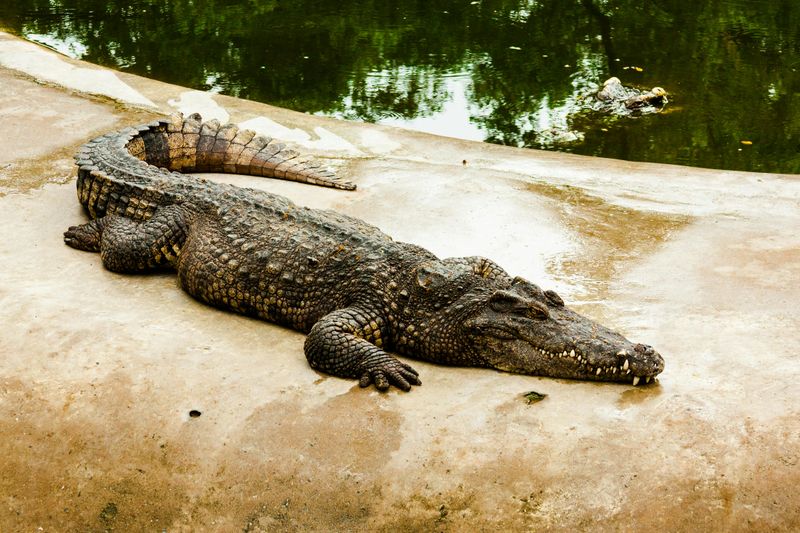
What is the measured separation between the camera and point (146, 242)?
6121 millimetres

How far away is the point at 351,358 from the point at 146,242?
205 centimetres

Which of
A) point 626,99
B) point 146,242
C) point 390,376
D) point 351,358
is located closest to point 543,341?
point 390,376

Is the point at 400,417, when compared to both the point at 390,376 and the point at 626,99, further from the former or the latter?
the point at 626,99

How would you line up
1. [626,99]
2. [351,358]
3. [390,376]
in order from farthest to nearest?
1. [626,99]
2. [351,358]
3. [390,376]

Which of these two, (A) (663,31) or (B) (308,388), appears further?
(A) (663,31)

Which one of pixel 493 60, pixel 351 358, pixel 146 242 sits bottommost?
pixel 351 358

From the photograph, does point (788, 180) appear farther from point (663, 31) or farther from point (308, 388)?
point (663, 31)

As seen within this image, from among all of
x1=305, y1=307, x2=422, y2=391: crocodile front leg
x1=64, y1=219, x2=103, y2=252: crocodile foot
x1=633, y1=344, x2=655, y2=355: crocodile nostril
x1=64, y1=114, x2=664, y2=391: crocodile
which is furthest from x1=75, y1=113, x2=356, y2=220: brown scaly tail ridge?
x1=633, y1=344, x2=655, y2=355: crocodile nostril

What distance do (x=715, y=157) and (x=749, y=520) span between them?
7.47 meters

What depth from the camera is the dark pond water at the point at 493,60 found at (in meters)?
11.3

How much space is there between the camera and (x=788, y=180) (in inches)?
337

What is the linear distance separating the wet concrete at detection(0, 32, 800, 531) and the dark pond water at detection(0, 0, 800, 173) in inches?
195

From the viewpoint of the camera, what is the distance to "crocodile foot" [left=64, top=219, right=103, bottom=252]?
6477 mm

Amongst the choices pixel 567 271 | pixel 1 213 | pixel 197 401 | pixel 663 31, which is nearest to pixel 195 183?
pixel 1 213
